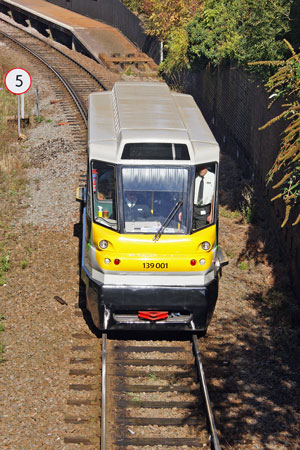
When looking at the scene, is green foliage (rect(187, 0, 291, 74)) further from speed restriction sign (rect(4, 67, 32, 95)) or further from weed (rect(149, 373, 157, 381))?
weed (rect(149, 373, 157, 381))

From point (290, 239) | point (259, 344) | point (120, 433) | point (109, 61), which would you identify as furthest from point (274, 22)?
point (109, 61)

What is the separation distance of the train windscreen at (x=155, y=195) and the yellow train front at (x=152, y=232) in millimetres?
14

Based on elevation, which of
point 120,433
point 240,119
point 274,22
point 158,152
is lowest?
point 120,433

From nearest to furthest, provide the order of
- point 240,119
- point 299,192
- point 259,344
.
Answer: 1. point 299,192
2. point 259,344
3. point 240,119

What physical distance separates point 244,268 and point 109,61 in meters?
17.8

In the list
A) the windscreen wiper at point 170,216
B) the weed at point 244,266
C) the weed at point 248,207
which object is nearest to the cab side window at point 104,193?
the windscreen wiper at point 170,216

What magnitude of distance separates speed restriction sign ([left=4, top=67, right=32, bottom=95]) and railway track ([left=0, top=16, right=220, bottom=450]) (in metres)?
9.46

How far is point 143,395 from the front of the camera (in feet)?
29.3

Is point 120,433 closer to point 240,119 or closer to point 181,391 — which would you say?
point 181,391

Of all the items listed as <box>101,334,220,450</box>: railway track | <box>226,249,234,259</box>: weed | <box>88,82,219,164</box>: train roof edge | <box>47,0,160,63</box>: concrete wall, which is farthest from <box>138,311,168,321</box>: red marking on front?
<box>47,0,160,63</box>: concrete wall

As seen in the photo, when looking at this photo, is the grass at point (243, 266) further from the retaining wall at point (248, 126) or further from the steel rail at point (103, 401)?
the steel rail at point (103, 401)

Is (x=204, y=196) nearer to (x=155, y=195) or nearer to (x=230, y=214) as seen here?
(x=155, y=195)

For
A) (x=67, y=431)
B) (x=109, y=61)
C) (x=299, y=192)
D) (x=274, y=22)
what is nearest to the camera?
(x=67, y=431)

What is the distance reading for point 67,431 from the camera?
817 centimetres
